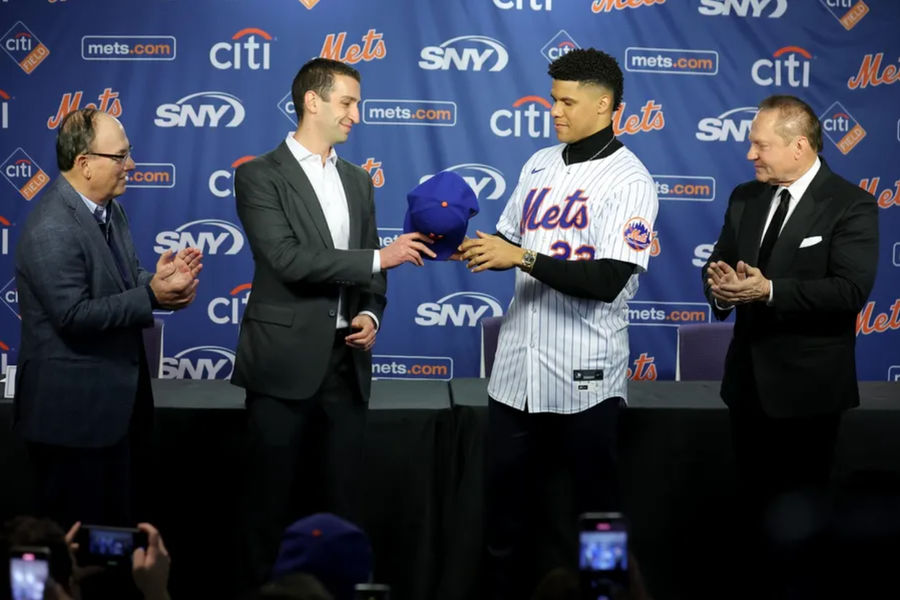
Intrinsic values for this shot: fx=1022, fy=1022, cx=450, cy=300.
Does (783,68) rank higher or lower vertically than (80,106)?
higher

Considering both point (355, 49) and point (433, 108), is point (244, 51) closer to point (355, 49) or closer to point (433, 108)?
point (355, 49)

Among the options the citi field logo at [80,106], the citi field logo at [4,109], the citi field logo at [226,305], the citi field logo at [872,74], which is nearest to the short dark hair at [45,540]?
the citi field logo at [226,305]

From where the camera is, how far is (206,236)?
509cm

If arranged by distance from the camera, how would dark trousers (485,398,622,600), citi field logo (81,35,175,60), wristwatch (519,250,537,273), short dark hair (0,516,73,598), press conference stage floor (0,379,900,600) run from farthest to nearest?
citi field logo (81,35,175,60), press conference stage floor (0,379,900,600), dark trousers (485,398,622,600), wristwatch (519,250,537,273), short dark hair (0,516,73,598)

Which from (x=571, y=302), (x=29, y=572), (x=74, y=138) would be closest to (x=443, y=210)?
(x=571, y=302)

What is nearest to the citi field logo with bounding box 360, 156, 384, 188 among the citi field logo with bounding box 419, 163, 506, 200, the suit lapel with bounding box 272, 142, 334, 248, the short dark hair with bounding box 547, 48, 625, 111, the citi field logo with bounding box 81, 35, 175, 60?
the citi field logo with bounding box 419, 163, 506, 200

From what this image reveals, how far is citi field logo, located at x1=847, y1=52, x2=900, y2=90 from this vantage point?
5164 mm

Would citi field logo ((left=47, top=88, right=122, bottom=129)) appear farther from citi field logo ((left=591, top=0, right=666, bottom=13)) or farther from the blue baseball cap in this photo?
the blue baseball cap

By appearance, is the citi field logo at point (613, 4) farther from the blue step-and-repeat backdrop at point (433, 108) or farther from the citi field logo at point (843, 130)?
the citi field logo at point (843, 130)

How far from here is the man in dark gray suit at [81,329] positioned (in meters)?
2.53

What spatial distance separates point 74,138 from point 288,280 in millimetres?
666

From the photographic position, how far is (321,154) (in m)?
3.00

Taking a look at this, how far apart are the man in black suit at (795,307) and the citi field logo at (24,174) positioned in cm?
356

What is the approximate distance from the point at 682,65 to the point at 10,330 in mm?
3621
